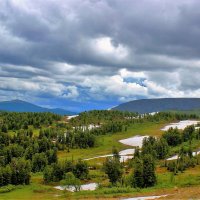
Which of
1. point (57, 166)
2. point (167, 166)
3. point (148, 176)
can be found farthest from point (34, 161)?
point (148, 176)

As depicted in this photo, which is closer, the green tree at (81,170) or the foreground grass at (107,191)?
the foreground grass at (107,191)

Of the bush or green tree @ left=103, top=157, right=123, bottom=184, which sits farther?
green tree @ left=103, top=157, right=123, bottom=184

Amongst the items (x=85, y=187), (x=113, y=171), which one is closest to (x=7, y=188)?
(x=85, y=187)

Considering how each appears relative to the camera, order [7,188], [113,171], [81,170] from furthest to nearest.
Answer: [81,170] → [113,171] → [7,188]

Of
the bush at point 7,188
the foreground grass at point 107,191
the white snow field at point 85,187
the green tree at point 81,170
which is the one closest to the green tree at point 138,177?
the foreground grass at point 107,191

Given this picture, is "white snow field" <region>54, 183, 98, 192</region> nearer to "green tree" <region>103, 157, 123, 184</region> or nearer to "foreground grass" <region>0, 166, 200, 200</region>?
"foreground grass" <region>0, 166, 200, 200</region>

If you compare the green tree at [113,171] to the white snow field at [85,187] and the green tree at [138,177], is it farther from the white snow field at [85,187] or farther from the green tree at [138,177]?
the green tree at [138,177]

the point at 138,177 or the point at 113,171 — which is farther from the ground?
the point at 113,171

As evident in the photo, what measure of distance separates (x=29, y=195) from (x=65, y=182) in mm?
12644

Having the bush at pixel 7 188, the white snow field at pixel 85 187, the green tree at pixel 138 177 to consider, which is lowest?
the white snow field at pixel 85 187

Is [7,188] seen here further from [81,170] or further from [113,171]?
[113,171]

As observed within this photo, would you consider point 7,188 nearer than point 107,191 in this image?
No

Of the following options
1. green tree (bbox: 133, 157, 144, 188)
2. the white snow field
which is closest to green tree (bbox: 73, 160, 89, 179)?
the white snow field

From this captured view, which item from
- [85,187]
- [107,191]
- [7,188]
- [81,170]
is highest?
[81,170]
